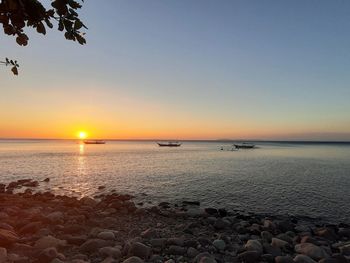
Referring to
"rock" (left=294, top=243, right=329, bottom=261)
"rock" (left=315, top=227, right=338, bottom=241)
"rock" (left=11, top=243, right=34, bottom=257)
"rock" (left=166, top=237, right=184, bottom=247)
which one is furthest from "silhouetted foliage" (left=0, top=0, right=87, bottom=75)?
"rock" (left=315, top=227, right=338, bottom=241)

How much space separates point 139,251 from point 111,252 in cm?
96

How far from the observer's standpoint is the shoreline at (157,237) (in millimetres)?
11250

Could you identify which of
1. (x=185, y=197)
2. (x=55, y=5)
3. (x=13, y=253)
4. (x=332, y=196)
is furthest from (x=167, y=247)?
(x=332, y=196)

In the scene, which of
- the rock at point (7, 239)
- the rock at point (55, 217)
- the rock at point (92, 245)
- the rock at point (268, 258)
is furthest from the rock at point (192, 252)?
the rock at point (55, 217)

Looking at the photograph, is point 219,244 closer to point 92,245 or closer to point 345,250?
point 92,245

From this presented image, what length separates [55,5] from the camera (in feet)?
11.6

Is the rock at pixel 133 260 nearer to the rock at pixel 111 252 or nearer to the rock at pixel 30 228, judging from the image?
the rock at pixel 111 252

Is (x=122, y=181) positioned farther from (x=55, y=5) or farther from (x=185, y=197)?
(x=55, y=5)

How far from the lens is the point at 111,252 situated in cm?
1113

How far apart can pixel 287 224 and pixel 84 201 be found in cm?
1341

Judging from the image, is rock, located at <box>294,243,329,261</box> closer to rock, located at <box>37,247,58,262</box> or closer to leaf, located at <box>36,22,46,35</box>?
rock, located at <box>37,247,58,262</box>

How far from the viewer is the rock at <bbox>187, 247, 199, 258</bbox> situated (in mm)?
11555

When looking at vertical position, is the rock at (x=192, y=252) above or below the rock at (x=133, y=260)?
below

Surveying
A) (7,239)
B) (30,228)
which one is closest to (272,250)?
(7,239)
